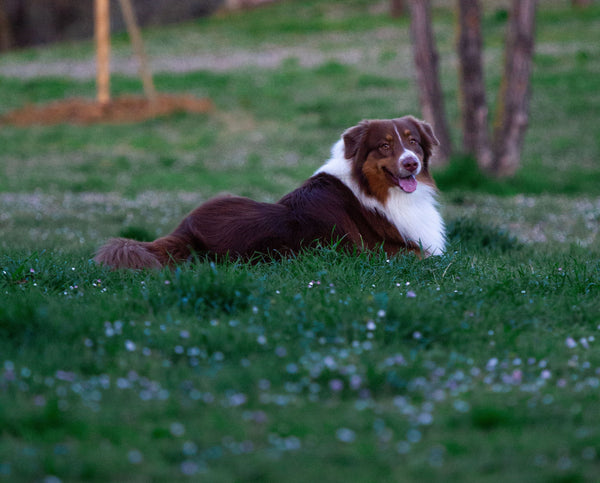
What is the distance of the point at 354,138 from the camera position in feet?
22.6

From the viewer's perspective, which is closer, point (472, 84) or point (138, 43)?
point (472, 84)

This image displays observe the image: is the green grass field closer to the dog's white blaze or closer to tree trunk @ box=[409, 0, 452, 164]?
the dog's white blaze

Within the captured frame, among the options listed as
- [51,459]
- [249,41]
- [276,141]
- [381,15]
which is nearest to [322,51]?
[249,41]

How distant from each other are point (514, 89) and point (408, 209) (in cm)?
811

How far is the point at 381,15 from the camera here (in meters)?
36.0

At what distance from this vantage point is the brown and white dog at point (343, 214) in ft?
21.3

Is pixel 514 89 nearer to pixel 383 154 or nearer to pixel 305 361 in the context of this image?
pixel 383 154

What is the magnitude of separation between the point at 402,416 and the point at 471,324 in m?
1.39

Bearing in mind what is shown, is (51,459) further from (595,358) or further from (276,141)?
(276,141)

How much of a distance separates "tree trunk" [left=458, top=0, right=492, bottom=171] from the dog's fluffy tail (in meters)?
8.83

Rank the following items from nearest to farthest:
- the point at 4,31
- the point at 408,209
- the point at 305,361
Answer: the point at 305,361, the point at 408,209, the point at 4,31

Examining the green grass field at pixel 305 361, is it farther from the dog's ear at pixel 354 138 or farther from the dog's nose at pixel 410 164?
the dog's ear at pixel 354 138

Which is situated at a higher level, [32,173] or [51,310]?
[51,310]

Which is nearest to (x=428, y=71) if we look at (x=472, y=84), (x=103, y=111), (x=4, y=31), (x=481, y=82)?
(x=472, y=84)
